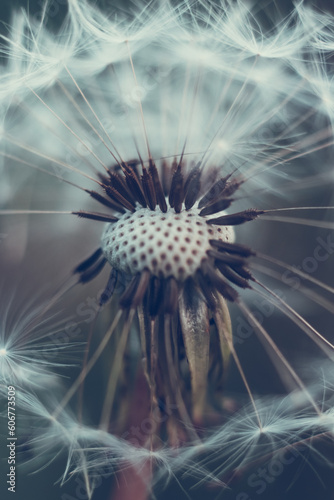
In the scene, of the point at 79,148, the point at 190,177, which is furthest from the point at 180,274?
the point at 79,148

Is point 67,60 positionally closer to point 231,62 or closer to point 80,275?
point 231,62

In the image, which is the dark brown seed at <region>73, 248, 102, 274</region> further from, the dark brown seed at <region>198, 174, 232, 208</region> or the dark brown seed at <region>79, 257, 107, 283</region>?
the dark brown seed at <region>198, 174, 232, 208</region>

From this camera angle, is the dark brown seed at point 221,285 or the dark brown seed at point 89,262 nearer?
the dark brown seed at point 221,285

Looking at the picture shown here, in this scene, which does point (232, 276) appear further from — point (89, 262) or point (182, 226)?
point (89, 262)

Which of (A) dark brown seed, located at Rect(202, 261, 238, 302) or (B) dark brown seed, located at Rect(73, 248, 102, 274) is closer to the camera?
(A) dark brown seed, located at Rect(202, 261, 238, 302)

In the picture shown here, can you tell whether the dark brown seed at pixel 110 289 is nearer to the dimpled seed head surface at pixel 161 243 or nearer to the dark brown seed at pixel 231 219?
the dimpled seed head surface at pixel 161 243

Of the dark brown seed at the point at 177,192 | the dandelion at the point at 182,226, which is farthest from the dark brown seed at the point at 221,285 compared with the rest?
the dark brown seed at the point at 177,192

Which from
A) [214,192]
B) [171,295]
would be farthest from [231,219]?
[171,295]

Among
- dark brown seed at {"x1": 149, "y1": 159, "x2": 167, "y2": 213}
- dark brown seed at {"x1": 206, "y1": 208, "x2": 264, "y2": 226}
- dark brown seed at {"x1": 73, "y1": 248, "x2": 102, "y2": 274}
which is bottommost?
dark brown seed at {"x1": 73, "y1": 248, "x2": 102, "y2": 274}

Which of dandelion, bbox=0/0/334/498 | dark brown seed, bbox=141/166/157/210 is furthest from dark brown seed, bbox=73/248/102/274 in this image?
dark brown seed, bbox=141/166/157/210

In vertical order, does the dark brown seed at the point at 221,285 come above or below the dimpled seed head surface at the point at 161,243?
below
